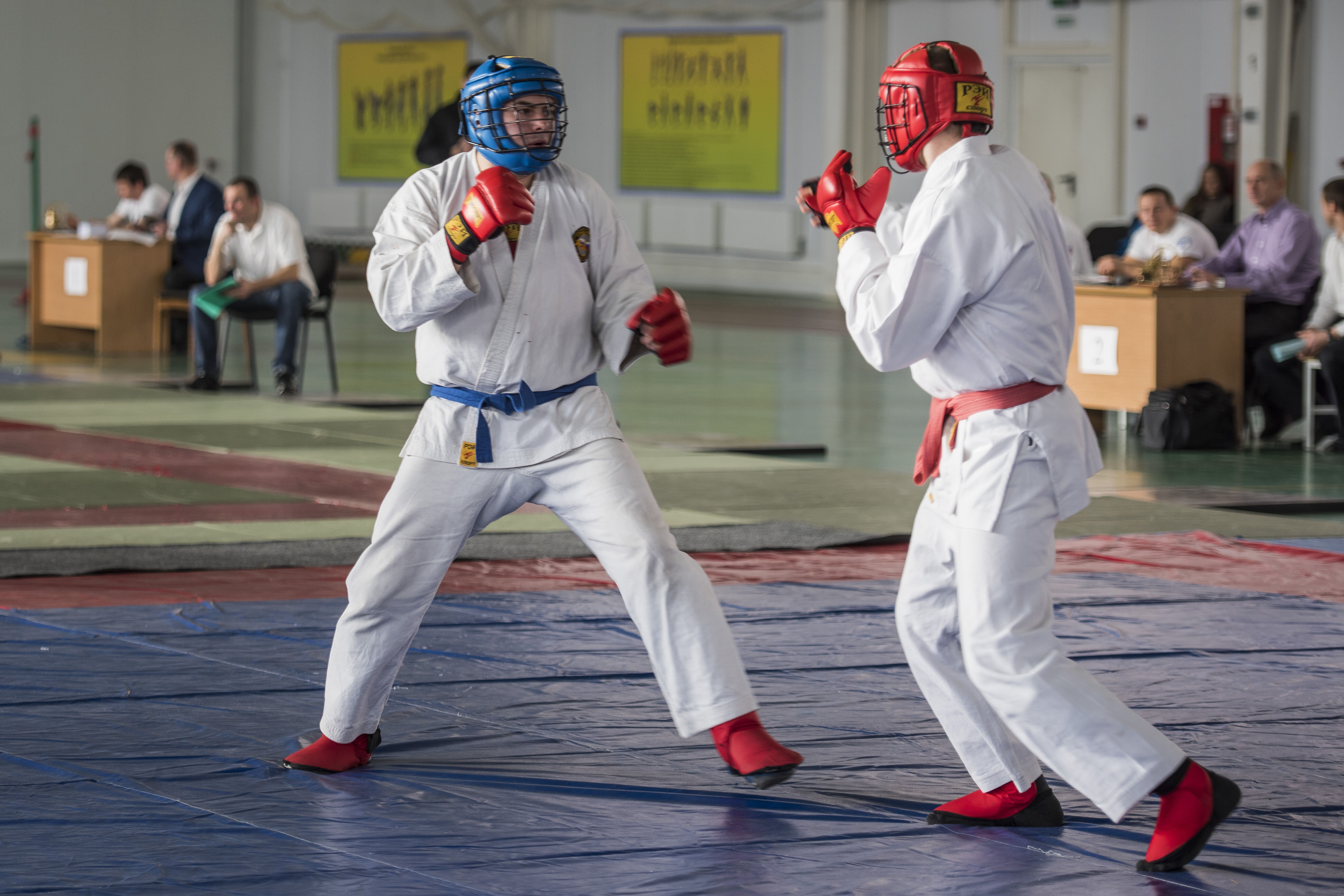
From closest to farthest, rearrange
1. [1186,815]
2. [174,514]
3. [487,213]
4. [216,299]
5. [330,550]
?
[1186,815] < [487,213] < [330,550] < [174,514] < [216,299]

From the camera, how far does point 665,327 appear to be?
374 cm

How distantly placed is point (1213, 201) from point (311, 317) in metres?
8.65

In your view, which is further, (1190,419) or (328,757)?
(1190,419)

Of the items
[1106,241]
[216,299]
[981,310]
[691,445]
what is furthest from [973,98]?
[1106,241]

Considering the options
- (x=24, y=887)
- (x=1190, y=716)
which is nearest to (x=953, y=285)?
(x=1190, y=716)

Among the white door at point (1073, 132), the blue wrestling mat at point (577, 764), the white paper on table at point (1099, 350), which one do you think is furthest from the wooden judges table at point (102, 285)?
the blue wrestling mat at point (577, 764)

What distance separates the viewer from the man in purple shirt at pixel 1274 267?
416 inches

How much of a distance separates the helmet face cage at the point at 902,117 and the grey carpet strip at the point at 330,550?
3.34 metres

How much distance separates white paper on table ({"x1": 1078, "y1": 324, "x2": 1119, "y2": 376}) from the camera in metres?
10.5

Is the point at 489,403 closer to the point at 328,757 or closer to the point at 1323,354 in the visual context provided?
the point at 328,757

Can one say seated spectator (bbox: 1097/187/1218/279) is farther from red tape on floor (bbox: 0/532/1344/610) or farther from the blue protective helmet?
the blue protective helmet

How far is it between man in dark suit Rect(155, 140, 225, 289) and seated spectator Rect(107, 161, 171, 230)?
66 cm

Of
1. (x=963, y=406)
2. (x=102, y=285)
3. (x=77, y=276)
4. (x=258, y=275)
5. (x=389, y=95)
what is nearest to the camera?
(x=963, y=406)

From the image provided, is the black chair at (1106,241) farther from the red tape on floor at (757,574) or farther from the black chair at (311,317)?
the red tape on floor at (757,574)
